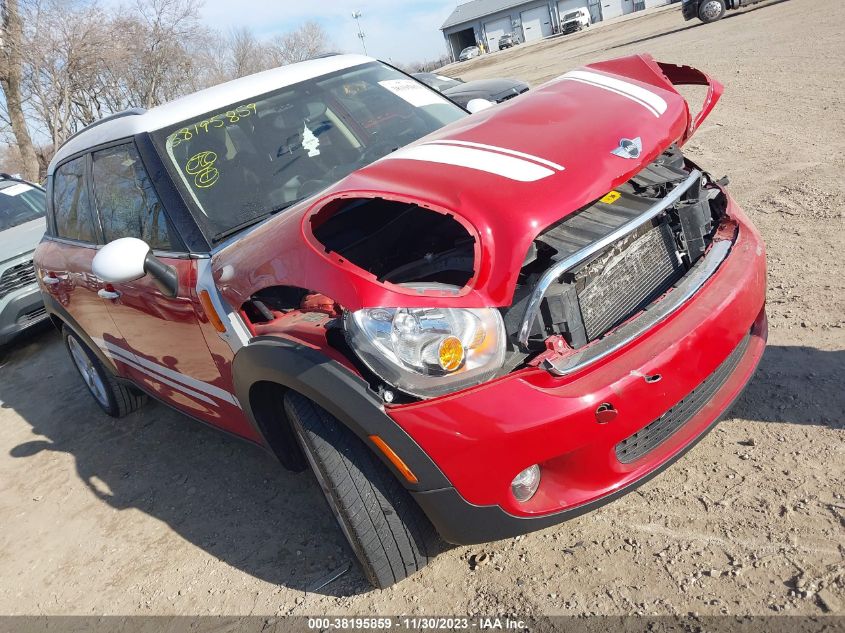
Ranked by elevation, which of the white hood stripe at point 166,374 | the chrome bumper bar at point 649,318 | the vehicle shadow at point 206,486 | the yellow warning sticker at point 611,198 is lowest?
the vehicle shadow at point 206,486

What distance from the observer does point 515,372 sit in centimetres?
192

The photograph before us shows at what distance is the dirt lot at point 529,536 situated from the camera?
213 cm

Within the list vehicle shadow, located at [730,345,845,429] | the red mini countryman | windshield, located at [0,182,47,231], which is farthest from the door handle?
windshield, located at [0,182,47,231]

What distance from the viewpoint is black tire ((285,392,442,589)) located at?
218cm

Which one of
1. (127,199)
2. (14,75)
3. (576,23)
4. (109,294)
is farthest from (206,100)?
(576,23)

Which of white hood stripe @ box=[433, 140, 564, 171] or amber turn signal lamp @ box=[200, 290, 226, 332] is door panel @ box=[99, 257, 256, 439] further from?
white hood stripe @ box=[433, 140, 564, 171]

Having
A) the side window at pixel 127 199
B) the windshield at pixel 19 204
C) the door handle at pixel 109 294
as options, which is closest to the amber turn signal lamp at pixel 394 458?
the side window at pixel 127 199

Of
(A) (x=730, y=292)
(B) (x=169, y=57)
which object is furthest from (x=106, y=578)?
(B) (x=169, y=57)

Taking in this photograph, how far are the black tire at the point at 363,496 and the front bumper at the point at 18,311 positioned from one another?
567cm

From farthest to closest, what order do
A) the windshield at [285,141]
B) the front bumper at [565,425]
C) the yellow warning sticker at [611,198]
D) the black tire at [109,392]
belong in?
the black tire at [109,392] → the windshield at [285,141] → the yellow warning sticker at [611,198] → the front bumper at [565,425]

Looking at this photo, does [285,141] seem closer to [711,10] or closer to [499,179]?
[499,179]

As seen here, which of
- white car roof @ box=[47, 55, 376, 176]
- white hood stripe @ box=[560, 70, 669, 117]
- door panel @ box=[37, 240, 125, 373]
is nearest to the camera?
white hood stripe @ box=[560, 70, 669, 117]

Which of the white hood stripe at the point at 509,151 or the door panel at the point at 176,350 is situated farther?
the door panel at the point at 176,350

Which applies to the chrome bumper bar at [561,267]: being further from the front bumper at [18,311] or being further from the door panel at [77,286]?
the front bumper at [18,311]
